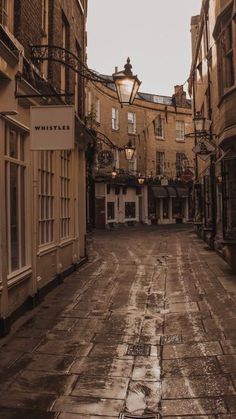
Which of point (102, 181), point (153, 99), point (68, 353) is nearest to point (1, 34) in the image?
point (68, 353)

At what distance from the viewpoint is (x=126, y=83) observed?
7.04 meters

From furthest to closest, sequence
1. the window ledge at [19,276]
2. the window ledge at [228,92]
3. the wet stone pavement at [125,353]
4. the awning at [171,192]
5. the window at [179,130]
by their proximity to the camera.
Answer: the window at [179,130]
the awning at [171,192]
the window ledge at [228,92]
the window ledge at [19,276]
the wet stone pavement at [125,353]

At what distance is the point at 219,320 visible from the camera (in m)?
6.80

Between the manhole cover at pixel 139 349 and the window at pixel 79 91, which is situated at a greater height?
the window at pixel 79 91

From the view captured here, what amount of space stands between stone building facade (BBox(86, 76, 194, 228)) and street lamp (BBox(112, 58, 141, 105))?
2121 centimetres

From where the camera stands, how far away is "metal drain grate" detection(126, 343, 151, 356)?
5.49 metres

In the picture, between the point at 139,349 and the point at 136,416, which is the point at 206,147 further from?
the point at 136,416

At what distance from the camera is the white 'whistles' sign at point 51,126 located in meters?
5.95

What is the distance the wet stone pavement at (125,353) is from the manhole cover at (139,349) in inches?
0.5

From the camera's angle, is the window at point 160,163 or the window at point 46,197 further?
the window at point 160,163

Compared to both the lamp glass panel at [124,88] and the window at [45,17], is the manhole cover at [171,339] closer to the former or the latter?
the lamp glass panel at [124,88]

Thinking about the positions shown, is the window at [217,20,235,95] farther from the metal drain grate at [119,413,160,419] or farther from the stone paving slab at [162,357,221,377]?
the metal drain grate at [119,413,160,419]

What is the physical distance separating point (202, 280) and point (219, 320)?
11.1 ft

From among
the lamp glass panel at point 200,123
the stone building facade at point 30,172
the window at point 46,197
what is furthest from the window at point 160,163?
the window at point 46,197
